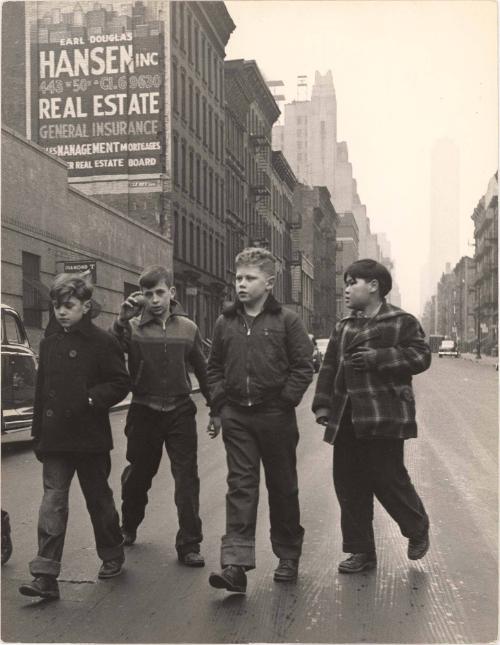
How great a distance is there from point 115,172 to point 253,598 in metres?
31.5

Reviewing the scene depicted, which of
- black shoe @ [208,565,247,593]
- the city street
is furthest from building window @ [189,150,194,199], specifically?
black shoe @ [208,565,247,593]

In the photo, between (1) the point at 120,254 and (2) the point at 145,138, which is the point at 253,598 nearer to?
(1) the point at 120,254

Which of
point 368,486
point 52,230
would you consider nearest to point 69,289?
point 368,486

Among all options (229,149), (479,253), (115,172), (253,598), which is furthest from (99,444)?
(479,253)

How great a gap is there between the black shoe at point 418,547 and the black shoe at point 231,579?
3.55ft

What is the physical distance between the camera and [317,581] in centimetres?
471

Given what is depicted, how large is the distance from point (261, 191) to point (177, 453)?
49.8 metres

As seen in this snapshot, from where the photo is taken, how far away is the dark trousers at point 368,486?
16.0 ft

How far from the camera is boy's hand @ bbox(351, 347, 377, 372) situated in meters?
4.75

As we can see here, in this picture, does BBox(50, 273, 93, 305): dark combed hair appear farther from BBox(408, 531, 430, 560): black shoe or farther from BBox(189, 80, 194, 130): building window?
BBox(189, 80, 194, 130): building window

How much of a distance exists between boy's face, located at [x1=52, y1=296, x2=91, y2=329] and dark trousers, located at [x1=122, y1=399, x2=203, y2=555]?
84 centimetres

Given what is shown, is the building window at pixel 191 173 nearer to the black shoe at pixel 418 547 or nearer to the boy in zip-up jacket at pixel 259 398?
the boy in zip-up jacket at pixel 259 398

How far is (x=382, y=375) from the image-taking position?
482 cm

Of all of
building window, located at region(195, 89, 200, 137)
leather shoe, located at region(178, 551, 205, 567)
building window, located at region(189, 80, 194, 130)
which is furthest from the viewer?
building window, located at region(195, 89, 200, 137)
